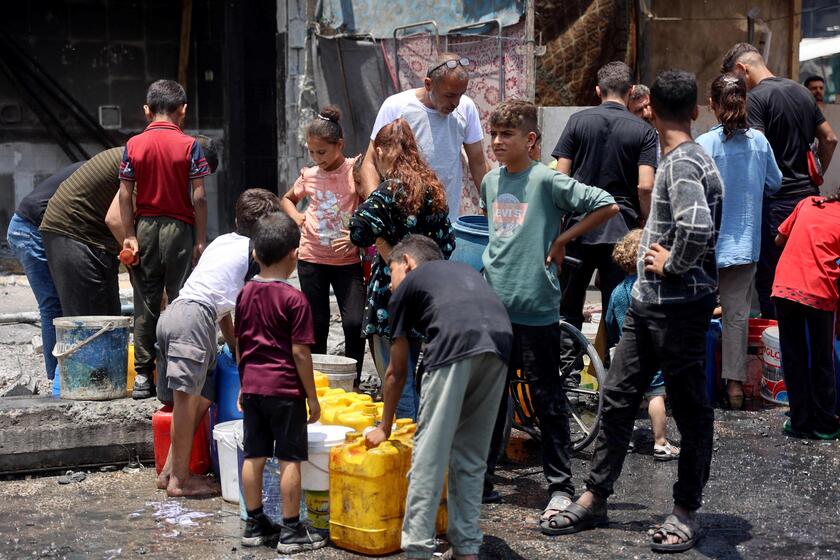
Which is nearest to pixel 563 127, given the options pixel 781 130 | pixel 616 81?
pixel 781 130

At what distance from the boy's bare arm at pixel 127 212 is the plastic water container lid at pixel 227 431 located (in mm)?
1399

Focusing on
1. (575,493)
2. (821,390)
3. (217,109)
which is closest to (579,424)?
(575,493)

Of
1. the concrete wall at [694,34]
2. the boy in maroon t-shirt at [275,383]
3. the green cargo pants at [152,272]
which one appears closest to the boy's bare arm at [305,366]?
the boy in maroon t-shirt at [275,383]

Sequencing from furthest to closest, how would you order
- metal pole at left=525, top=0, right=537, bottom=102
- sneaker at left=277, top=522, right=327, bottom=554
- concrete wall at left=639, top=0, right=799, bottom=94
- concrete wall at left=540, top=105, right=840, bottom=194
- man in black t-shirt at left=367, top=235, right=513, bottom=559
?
concrete wall at left=639, top=0, right=799, bottom=94 → concrete wall at left=540, top=105, right=840, bottom=194 → metal pole at left=525, top=0, right=537, bottom=102 → sneaker at left=277, top=522, right=327, bottom=554 → man in black t-shirt at left=367, top=235, right=513, bottom=559

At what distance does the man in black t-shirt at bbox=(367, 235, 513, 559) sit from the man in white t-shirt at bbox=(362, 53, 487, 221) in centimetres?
213

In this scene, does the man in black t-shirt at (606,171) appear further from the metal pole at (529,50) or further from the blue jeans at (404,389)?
the metal pole at (529,50)

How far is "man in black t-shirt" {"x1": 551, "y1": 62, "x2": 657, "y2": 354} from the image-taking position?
690cm

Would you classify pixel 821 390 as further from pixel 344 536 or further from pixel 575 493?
pixel 344 536

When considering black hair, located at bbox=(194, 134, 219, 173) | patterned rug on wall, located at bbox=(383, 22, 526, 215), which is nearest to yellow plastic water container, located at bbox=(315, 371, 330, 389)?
black hair, located at bbox=(194, 134, 219, 173)

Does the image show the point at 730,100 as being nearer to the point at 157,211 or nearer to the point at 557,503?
the point at 557,503

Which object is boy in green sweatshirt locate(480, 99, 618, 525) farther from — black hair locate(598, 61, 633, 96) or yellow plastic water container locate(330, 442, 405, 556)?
black hair locate(598, 61, 633, 96)

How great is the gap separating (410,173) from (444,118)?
1.27 metres

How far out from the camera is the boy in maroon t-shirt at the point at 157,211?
6488 mm

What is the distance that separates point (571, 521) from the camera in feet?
16.7
